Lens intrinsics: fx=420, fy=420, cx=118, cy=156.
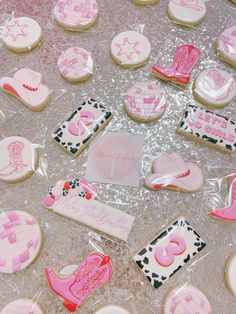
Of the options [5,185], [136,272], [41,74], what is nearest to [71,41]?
[41,74]

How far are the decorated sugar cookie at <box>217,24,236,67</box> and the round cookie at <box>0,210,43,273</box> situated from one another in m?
0.57

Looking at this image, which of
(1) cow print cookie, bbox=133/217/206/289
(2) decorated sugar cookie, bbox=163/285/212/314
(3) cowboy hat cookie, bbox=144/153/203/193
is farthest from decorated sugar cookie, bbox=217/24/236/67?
(2) decorated sugar cookie, bbox=163/285/212/314

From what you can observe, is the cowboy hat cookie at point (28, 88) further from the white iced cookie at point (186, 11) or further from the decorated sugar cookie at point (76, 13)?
the white iced cookie at point (186, 11)

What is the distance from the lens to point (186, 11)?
40.7 inches

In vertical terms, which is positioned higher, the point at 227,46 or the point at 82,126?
the point at 227,46

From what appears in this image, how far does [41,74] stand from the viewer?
3.19 feet

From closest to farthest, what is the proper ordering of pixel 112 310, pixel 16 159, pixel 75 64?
pixel 112 310 → pixel 16 159 → pixel 75 64

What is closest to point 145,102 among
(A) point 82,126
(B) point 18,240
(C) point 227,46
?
(A) point 82,126

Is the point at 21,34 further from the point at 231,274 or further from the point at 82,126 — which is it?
the point at 231,274

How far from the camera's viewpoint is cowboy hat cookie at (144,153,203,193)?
33.0 inches

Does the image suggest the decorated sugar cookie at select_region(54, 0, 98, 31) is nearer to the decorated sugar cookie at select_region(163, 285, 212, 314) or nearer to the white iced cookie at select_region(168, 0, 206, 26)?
the white iced cookie at select_region(168, 0, 206, 26)

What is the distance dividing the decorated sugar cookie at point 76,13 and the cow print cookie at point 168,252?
537 millimetres

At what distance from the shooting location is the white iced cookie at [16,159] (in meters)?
0.85

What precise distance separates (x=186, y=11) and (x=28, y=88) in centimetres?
43
